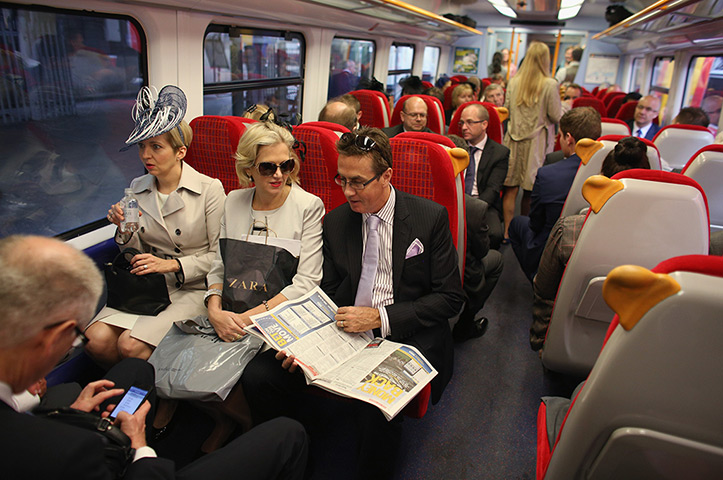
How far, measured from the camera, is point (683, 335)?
3.56 feet

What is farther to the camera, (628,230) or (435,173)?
(435,173)

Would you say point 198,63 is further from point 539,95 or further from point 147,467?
point 539,95

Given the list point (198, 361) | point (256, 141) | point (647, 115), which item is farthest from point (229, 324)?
point (647, 115)

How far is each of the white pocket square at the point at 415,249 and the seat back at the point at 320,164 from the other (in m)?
0.67

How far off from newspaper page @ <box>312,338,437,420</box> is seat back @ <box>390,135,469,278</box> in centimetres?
72

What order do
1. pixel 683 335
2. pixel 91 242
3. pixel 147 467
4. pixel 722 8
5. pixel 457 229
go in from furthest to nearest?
1. pixel 722 8
2. pixel 91 242
3. pixel 457 229
4. pixel 147 467
5. pixel 683 335

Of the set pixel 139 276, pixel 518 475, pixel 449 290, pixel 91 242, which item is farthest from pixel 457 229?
pixel 91 242

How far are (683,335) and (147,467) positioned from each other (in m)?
1.33

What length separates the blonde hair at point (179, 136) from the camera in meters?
2.47

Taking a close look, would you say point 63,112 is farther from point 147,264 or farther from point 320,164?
point 320,164

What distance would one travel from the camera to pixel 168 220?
8.20ft

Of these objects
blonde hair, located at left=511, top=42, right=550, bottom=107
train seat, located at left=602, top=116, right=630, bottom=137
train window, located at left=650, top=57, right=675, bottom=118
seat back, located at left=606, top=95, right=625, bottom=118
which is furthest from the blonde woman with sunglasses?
train window, located at left=650, top=57, right=675, bottom=118

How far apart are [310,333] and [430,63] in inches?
523

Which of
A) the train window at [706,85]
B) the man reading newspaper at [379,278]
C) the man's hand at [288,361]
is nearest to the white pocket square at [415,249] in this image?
the man reading newspaper at [379,278]
